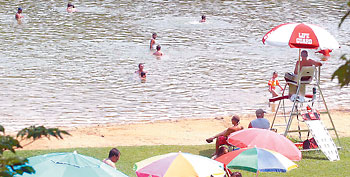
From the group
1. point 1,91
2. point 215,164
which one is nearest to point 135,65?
point 1,91

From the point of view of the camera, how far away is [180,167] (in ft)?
29.6

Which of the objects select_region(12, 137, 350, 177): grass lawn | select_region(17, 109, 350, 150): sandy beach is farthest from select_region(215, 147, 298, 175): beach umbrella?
select_region(17, 109, 350, 150): sandy beach

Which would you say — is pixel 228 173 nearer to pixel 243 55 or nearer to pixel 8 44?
pixel 243 55

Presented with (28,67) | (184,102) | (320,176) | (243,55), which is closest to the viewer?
(320,176)

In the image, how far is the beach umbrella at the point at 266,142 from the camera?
10.3 meters

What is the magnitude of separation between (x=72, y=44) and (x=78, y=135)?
10.5 m

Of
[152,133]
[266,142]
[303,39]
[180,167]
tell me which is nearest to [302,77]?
[303,39]

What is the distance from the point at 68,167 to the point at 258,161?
285 centimetres

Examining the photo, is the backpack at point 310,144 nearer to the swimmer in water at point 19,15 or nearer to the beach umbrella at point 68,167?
the beach umbrella at point 68,167

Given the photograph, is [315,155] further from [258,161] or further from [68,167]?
[68,167]

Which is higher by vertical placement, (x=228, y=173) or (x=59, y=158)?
(x=59, y=158)

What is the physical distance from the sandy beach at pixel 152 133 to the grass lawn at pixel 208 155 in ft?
2.58

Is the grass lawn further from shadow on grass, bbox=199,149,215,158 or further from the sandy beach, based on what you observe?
the sandy beach

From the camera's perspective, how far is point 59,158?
27.6ft
